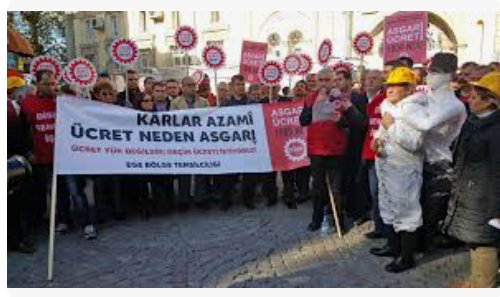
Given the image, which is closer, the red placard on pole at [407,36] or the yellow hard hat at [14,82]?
the yellow hard hat at [14,82]

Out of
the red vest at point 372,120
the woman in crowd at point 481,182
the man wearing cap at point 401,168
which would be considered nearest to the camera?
the woman in crowd at point 481,182

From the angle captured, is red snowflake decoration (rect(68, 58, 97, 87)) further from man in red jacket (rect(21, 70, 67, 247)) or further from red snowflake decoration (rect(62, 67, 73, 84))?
man in red jacket (rect(21, 70, 67, 247))

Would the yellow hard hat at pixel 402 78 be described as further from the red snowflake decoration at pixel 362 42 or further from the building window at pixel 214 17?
the building window at pixel 214 17

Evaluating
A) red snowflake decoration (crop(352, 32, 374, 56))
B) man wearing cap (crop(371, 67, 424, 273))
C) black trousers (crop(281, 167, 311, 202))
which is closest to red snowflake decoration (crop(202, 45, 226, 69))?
red snowflake decoration (crop(352, 32, 374, 56))

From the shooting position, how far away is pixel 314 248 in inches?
207

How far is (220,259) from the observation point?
16.4ft

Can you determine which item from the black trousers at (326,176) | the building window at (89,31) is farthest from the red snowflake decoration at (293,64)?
the building window at (89,31)

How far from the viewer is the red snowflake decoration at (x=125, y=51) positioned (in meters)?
7.03

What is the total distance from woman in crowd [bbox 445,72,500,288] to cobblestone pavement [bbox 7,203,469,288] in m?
0.57

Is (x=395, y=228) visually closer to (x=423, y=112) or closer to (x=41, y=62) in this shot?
(x=423, y=112)

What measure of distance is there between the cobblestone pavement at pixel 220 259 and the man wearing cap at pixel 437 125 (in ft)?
2.39

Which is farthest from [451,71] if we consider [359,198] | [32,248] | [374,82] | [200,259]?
[32,248]

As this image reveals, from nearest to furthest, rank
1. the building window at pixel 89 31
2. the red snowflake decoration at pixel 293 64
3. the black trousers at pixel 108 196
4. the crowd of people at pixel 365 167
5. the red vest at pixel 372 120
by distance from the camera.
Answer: the crowd of people at pixel 365 167 < the red vest at pixel 372 120 < the black trousers at pixel 108 196 < the red snowflake decoration at pixel 293 64 < the building window at pixel 89 31

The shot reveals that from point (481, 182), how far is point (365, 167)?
7.04ft
